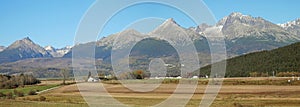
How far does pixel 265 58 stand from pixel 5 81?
10164 cm

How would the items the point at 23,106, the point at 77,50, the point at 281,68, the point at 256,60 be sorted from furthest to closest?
the point at 256,60, the point at 281,68, the point at 23,106, the point at 77,50

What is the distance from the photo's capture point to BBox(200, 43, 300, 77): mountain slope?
6043 inches

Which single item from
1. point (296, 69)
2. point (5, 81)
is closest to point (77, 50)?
point (5, 81)

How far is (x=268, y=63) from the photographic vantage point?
16688 cm

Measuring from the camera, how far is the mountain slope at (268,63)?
154 meters

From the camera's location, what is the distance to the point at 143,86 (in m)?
72.2

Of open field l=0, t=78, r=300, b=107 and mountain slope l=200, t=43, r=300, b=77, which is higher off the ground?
mountain slope l=200, t=43, r=300, b=77

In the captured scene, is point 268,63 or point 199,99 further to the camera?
point 268,63

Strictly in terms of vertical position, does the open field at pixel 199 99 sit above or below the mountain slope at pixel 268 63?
below

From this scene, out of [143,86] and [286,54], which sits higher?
[286,54]

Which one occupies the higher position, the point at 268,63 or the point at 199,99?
the point at 268,63

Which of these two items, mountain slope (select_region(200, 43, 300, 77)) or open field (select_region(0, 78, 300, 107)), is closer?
open field (select_region(0, 78, 300, 107))

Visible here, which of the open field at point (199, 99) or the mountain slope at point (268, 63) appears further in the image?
the mountain slope at point (268, 63)

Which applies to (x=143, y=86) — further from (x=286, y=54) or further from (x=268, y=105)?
(x=286, y=54)
